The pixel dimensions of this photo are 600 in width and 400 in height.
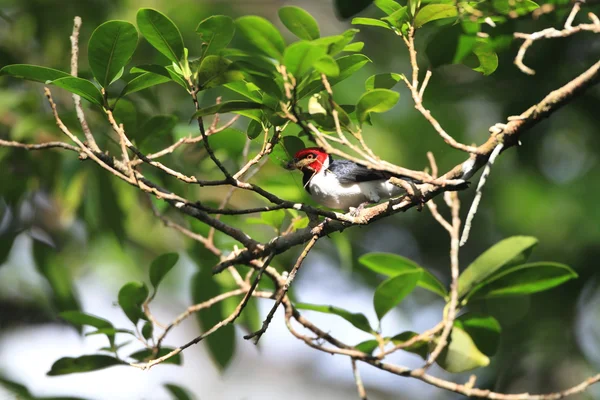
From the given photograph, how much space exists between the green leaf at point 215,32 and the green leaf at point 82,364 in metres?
1.19

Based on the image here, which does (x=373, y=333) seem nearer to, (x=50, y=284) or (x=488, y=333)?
(x=488, y=333)

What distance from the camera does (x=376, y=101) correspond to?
1.64 metres

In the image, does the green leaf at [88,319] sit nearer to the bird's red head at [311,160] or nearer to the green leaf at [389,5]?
the bird's red head at [311,160]

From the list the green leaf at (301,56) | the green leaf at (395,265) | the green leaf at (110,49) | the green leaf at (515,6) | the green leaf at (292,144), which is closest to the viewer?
the green leaf at (301,56)

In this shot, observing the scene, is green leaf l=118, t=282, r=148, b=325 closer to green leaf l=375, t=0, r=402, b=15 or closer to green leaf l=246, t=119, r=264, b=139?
green leaf l=246, t=119, r=264, b=139

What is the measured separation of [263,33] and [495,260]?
1.14 meters

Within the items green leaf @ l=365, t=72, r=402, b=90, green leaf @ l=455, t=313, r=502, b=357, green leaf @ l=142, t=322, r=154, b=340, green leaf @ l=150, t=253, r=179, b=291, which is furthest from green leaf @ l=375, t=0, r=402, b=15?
green leaf @ l=142, t=322, r=154, b=340

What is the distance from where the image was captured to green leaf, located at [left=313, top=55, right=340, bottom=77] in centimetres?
146

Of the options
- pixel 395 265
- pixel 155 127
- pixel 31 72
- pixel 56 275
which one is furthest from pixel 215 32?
pixel 56 275

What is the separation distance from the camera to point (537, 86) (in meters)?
3.94

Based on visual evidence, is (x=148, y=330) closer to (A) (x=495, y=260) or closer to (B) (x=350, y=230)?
(A) (x=495, y=260)

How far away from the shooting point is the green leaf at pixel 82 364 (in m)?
2.37

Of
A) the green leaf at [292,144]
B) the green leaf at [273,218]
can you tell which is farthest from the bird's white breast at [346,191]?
the green leaf at [292,144]

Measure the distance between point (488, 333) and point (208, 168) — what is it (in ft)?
5.19
